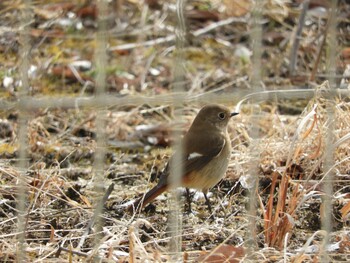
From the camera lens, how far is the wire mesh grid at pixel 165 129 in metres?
2.43

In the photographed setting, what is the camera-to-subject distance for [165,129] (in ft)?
14.8

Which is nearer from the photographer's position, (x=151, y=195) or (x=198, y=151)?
(x=151, y=195)

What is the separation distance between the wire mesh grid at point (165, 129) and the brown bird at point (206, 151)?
0.08 meters

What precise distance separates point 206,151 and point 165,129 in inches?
35.5

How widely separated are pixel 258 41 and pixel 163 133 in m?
2.54

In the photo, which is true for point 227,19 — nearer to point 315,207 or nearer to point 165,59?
point 165,59

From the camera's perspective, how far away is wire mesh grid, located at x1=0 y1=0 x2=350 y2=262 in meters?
2.43

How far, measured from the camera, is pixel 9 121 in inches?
174

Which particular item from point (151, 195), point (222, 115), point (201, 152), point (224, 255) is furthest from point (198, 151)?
point (224, 255)

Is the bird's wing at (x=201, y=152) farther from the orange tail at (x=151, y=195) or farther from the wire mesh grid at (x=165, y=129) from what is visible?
the orange tail at (x=151, y=195)

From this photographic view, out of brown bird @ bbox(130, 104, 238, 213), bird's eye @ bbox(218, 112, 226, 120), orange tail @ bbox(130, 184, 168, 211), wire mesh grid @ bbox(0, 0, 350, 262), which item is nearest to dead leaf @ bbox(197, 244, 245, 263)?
wire mesh grid @ bbox(0, 0, 350, 262)

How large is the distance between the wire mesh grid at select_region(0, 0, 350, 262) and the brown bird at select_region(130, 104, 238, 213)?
83 mm

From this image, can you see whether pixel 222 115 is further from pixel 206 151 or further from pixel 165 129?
pixel 165 129

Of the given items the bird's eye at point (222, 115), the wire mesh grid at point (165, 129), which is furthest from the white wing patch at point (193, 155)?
the bird's eye at point (222, 115)
